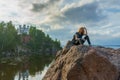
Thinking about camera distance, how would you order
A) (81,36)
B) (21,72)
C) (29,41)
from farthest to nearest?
(29,41) < (21,72) < (81,36)

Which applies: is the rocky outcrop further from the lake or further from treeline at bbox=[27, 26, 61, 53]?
treeline at bbox=[27, 26, 61, 53]

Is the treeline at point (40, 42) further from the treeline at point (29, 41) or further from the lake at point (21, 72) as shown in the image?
the lake at point (21, 72)

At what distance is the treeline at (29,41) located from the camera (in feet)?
401

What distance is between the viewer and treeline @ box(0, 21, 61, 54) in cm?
12212

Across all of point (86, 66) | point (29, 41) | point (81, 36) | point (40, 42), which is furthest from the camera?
point (40, 42)

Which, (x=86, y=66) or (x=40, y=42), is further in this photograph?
(x=40, y=42)

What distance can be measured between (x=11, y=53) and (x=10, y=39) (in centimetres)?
1156

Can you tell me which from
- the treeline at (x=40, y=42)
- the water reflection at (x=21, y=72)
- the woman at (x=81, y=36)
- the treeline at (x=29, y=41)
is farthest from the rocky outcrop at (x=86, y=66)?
the treeline at (x=40, y=42)

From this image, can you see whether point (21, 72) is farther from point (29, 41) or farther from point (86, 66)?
point (29, 41)

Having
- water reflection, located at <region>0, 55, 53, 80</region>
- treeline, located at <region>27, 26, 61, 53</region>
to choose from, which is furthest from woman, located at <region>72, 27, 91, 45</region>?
treeline, located at <region>27, 26, 61, 53</region>

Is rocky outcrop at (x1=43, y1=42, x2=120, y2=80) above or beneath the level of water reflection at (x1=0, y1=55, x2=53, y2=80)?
above

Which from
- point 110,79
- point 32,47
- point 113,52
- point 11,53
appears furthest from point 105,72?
point 32,47

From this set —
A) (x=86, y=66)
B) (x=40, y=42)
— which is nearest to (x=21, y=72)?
(x=86, y=66)

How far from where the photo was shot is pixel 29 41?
160000 millimetres
